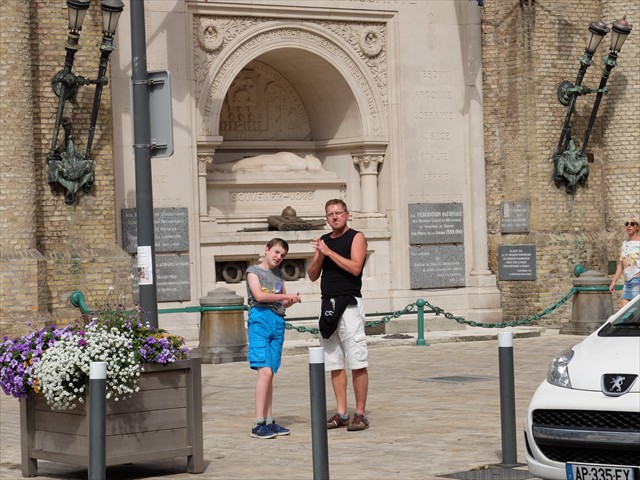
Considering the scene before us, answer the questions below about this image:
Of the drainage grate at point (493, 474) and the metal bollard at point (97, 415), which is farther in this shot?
the drainage grate at point (493, 474)

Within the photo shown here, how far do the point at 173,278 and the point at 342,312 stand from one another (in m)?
9.88

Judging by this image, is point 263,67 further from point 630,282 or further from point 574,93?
point 630,282

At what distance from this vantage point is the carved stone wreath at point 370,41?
23.5m

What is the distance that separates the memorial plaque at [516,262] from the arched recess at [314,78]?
112 inches

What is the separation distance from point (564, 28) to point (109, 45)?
8189 mm

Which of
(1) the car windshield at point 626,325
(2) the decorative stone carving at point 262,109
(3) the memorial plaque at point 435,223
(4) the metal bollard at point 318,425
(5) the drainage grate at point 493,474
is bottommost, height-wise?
(5) the drainage grate at point 493,474

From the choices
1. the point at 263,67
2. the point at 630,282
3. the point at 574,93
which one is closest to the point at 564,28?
the point at 574,93

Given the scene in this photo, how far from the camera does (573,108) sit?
24422 mm

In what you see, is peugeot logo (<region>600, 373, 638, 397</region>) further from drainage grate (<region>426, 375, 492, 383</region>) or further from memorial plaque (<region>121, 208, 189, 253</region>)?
A: memorial plaque (<region>121, 208, 189, 253</region>)

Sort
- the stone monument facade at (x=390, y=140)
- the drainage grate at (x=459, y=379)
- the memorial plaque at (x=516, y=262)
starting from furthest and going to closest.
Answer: the memorial plaque at (x=516, y=262)
the stone monument facade at (x=390, y=140)
the drainage grate at (x=459, y=379)

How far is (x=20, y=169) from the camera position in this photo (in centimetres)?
Result: 1978

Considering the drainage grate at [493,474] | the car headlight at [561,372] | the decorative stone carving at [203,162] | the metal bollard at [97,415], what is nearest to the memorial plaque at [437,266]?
the decorative stone carving at [203,162]

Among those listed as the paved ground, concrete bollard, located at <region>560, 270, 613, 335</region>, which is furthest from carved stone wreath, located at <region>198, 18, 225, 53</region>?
→ concrete bollard, located at <region>560, 270, 613, 335</region>

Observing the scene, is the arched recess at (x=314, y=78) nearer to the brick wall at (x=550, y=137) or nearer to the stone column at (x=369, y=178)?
the stone column at (x=369, y=178)
